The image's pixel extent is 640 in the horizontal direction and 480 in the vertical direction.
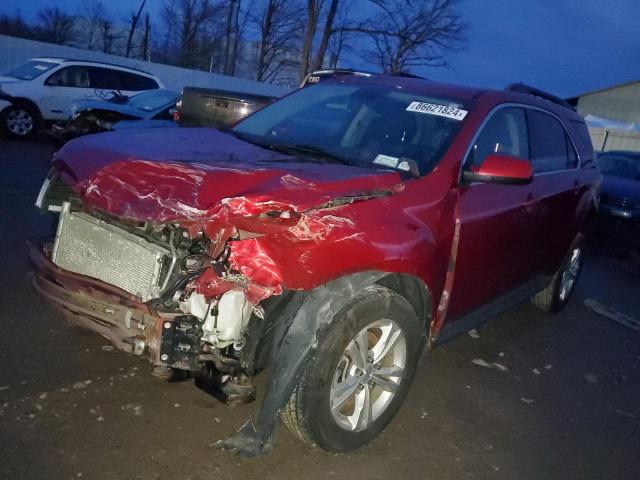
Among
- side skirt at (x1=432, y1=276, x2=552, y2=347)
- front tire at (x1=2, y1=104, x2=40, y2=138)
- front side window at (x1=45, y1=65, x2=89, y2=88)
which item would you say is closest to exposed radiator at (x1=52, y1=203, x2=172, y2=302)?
side skirt at (x1=432, y1=276, x2=552, y2=347)

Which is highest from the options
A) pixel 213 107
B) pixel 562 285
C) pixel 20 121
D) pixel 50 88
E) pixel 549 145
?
pixel 549 145

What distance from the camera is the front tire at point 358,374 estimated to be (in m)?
2.56

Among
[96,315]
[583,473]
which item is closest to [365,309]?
[96,315]

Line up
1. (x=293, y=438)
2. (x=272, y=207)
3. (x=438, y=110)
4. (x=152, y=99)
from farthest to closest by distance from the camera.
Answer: (x=152, y=99) < (x=438, y=110) < (x=293, y=438) < (x=272, y=207)

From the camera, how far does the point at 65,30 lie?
4822 cm

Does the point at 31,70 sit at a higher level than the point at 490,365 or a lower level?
higher

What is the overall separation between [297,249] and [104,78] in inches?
493

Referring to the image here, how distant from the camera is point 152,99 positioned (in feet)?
39.7

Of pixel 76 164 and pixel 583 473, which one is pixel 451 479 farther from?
pixel 76 164

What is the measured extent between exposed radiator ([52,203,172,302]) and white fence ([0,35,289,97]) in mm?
19353

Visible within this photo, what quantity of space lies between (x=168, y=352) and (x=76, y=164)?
3.77 ft

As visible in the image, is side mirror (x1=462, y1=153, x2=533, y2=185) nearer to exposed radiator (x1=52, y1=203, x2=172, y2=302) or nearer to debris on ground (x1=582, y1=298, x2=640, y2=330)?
exposed radiator (x1=52, y1=203, x2=172, y2=302)

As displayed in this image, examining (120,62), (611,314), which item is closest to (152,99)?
(611,314)

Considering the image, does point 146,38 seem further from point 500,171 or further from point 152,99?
point 500,171
